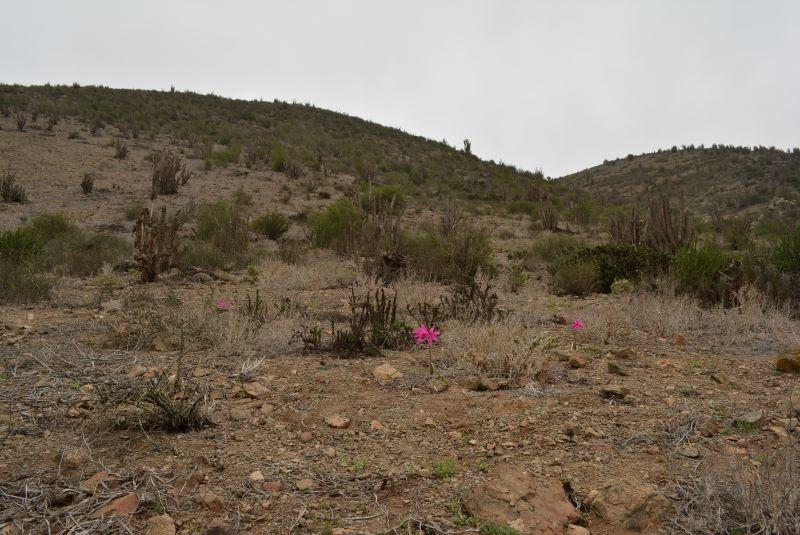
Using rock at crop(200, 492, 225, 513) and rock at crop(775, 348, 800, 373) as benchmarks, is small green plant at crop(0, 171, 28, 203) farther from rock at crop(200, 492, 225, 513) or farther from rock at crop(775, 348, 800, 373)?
rock at crop(775, 348, 800, 373)

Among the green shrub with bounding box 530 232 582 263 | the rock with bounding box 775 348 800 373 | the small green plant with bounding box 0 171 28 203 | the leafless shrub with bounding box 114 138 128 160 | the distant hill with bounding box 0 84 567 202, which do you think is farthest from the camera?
the distant hill with bounding box 0 84 567 202

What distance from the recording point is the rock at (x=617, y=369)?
157 inches

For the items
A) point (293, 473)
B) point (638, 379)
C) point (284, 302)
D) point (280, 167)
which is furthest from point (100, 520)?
point (280, 167)

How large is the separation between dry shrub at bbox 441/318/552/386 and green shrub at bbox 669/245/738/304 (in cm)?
343

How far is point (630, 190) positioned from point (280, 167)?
2321 cm

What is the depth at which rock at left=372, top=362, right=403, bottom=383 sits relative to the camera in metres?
3.88

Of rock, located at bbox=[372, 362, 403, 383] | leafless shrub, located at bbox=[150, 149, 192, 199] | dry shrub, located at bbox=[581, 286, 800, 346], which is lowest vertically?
rock, located at bbox=[372, 362, 403, 383]

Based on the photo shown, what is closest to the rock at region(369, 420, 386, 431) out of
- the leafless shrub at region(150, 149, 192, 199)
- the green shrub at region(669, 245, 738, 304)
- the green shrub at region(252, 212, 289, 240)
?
the green shrub at region(669, 245, 738, 304)

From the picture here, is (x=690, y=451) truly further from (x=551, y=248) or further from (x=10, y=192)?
(x=10, y=192)

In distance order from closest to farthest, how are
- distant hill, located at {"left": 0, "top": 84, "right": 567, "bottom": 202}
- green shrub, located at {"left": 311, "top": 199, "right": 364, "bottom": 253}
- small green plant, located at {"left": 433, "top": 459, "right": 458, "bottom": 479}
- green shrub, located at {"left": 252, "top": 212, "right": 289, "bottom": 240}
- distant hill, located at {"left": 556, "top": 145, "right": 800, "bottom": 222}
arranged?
small green plant, located at {"left": 433, "top": 459, "right": 458, "bottom": 479}
green shrub, located at {"left": 311, "top": 199, "right": 364, "bottom": 253}
green shrub, located at {"left": 252, "top": 212, "right": 289, "bottom": 240}
distant hill, located at {"left": 0, "top": 84, "right": 567, "bottom": 202}
distant hill, located at {"left": 556, "top": 145, "right": 800, "bottom": 222}

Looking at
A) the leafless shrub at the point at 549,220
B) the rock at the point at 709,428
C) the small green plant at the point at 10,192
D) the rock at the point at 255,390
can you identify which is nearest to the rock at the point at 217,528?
the rock at the point at 255,390

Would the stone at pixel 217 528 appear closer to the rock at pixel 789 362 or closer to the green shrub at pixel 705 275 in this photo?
the rock at pixel 789 362

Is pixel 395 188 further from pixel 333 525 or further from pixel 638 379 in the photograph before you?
pixel 333 525

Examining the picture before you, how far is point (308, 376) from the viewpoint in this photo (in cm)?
391
